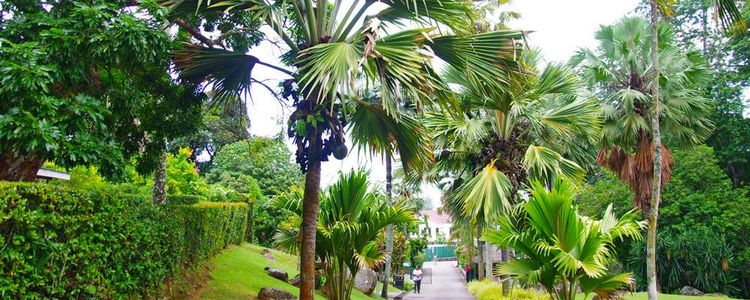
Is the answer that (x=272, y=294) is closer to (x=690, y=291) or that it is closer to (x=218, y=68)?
(x=218, y=68)

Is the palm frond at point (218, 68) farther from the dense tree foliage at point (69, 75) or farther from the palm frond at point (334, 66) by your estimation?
the palm frond at point (334, 66)

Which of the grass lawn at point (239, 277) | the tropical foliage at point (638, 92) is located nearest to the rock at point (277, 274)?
the grass lawn at point (239, 277)

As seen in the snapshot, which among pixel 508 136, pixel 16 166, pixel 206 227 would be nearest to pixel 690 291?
pixel 508 136

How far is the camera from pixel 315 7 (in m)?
6.75

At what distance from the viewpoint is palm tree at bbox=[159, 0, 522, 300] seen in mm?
5625

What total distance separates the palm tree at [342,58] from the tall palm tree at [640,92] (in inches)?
351

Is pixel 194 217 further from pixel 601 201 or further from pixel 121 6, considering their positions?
pixel 601 201

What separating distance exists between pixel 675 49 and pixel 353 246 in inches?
408

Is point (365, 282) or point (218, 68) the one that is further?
point (365, 282)

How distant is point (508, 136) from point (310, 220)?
6559 millimetres

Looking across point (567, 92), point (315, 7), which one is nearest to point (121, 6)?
point (315, 7)

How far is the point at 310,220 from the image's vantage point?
6664 mm

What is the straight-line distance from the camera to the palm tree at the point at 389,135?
698cm

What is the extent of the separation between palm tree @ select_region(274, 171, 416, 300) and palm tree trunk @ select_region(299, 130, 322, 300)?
70.4 inches
